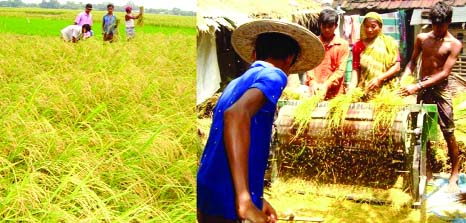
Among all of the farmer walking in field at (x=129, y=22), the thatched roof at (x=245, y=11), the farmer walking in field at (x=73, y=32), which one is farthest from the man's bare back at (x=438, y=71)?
the farmer walking in field at (x=73, y=32)

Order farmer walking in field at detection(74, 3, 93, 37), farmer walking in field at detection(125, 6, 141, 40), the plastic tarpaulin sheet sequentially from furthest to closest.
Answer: farmer walking in field at detection(74, 3, 93, 37) < farmer walking in field at detection(125, 6, 141, 40) < the plastic tarpaulin sheet

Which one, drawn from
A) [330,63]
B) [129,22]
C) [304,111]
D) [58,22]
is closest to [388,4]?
[330,63]

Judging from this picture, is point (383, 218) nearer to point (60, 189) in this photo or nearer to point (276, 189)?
point (276, 189)

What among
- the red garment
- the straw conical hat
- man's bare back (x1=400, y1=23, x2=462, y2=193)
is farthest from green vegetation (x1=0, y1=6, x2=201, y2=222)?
man's bare back (x1=400, y1=23, x2=462, y2=193)

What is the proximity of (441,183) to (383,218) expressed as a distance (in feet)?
0.53

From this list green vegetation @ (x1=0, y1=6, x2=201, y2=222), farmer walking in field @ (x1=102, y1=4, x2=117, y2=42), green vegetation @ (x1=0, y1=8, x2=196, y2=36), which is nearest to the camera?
green vegetation @ (x1=0, y1=6, x2=201, y2=222)

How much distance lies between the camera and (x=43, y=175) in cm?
186

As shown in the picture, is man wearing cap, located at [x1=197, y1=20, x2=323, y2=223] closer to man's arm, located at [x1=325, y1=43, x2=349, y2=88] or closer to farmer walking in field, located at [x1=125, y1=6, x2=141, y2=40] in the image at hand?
man's arm, located at [x1=325, y1=43, x2=349, y2=88]

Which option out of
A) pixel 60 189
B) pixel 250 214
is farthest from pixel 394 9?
pixel 60 189

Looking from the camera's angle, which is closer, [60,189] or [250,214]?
[250,214]

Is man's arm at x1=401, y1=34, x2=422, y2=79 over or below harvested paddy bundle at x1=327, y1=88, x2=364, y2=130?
over

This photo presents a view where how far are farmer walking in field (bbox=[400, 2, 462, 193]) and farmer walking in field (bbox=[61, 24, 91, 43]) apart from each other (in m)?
2.45

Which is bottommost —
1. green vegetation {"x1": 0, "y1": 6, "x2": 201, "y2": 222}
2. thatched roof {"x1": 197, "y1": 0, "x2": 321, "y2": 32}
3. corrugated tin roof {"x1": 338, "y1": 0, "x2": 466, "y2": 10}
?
green vegetation {"x1": 0, "y1": 6, "x2": 201, "y2": 222}

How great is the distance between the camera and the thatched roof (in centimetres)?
145
